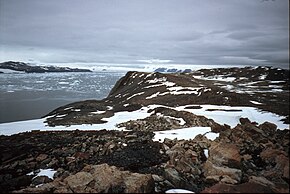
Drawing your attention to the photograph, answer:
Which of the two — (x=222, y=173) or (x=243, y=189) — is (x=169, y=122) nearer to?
(x=222, y=173)

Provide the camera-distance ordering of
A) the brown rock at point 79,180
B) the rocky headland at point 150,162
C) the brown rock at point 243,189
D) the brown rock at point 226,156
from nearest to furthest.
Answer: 1. the brown rock at point 243,189
2. the brown rock at point 79,180
3. the rocky headland at point 150,162
4. the brown rock at point 226,156

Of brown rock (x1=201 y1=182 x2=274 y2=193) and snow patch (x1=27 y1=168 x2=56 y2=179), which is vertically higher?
brown rock (x1=201 y1=182 x2=274 y2=193)

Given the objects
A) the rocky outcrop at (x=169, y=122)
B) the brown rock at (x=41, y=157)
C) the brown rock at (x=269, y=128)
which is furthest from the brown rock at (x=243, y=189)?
the rocky outcrop at (x=169, y=122)

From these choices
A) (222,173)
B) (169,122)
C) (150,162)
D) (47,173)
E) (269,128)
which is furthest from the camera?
(169,122)

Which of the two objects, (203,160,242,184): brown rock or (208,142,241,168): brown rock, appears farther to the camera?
(208,142,241,168): brown rock

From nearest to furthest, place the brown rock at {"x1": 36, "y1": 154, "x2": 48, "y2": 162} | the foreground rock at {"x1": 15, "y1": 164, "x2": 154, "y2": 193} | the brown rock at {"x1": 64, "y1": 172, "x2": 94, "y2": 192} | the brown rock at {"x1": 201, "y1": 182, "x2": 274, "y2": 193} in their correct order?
the brown rock at {"x1": 201, "y1": 182, "x2": 274, "y2": 193}, the foreground rock at {"x1": 15, "y1": 164, "x2": 154, "y2": 193}, the brown rock at {"x1": 64, "y1": 172, "x2": 94, "y2": 192}, the brown rock at {"x1": 36, "y1": 154, "x2": 48, "y2": 162}

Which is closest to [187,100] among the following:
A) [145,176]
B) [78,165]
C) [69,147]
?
[69,147]

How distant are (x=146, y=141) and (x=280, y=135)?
7.96 meters

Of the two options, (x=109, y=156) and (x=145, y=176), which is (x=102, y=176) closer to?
(x=145, y=176)

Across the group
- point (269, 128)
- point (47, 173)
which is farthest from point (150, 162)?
point (269, 128)

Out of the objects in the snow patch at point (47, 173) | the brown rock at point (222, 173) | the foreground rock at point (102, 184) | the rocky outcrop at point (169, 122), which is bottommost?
the rocky outcrop at point (169, 122)

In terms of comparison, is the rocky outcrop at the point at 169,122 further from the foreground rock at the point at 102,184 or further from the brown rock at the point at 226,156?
the foreground rock at the point at 102,184

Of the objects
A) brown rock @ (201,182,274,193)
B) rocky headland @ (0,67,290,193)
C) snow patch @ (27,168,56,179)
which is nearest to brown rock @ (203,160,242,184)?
rocky headland @ (0,67,290,193)

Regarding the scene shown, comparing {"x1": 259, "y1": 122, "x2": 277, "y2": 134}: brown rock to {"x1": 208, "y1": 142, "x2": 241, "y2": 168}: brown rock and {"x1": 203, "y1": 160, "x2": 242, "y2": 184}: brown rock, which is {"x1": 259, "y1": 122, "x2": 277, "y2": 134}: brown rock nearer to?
{"x1": 208, "y1": 142, "x2": 241, "y2": 168}: brown rock
